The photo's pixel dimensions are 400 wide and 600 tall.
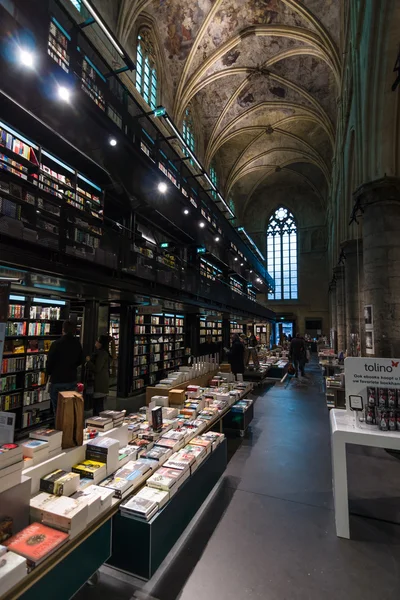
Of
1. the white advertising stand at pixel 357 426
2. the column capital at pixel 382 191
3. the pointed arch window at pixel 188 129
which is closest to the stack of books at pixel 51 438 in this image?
the white advertising stand at pixel 357 426

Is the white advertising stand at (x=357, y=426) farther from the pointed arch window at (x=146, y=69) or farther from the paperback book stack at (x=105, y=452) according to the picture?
the pointed arch window at (x=146, y=69)

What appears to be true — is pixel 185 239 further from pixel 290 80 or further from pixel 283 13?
pixel 290 80

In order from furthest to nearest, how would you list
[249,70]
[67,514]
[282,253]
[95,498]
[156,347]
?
1. [282,253]
2. [249,70]
3. [156,347]
4. [95,498]
5. [67,514]

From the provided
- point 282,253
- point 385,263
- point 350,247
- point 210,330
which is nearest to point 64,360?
point 385,263

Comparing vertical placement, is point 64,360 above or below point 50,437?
above

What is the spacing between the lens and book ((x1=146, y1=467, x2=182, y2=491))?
2.08 m

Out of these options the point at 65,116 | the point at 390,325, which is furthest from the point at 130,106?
the point at 390,325

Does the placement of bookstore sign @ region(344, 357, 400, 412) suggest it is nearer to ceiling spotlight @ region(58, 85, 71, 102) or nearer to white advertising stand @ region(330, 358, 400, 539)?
white advertising stand @ region(330, 358, 400, 539)

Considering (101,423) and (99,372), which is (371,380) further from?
(99,372)

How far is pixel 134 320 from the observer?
6.83 meters

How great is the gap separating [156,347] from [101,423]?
216 inches

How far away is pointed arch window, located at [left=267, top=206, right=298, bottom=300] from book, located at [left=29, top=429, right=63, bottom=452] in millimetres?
23793

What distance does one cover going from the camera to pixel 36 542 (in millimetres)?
1427

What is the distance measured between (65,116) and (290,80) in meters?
14.5
